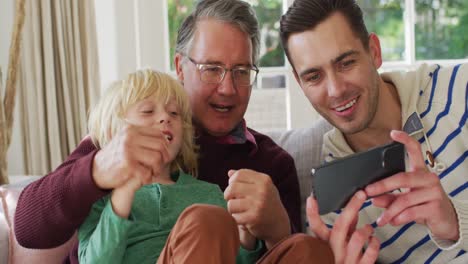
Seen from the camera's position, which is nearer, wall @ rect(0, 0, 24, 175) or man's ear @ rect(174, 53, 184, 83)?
man's ear @ rect(174, 53, 184, 83)

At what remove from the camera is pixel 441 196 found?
1.27 meters

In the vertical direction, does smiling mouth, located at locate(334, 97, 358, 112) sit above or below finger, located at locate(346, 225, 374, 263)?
above

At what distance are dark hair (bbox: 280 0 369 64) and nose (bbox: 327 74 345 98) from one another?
5.7 inches

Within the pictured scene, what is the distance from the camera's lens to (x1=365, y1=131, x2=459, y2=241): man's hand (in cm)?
123

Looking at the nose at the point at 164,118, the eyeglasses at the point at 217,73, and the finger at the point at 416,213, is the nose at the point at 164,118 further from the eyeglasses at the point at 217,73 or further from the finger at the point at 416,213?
the finger at the point at 416,213

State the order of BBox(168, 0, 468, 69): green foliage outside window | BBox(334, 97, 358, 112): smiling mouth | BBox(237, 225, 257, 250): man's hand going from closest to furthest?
1. BBox(237, 225, 257, 250): man's hand
2. BBox(334, 97, 358, 112): smiling mouth
3. BBox(168, 0, 468, 69): green foliage outside window

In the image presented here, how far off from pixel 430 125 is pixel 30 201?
1.00 metres

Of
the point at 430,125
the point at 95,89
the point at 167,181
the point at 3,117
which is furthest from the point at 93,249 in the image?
the point at 95,89

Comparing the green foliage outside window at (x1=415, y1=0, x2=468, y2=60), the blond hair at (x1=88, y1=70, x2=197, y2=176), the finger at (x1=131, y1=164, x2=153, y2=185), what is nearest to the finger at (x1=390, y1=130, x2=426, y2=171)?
the finger at (x1=131, y1=164, x2=153, y2=185)

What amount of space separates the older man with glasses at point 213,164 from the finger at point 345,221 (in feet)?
0.19

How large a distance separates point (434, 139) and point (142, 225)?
76 centimetres

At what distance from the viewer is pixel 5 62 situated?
2840 mm

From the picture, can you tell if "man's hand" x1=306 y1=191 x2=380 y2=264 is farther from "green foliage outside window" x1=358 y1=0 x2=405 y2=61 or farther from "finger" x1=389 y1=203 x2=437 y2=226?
"green foliage outside window" x1=358 y1=0 x2=405 y2=61

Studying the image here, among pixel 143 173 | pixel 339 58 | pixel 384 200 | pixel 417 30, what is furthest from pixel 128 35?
pixel 384 200
